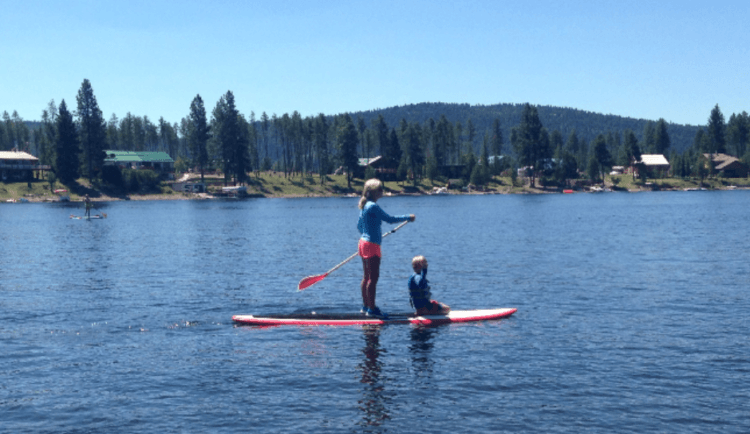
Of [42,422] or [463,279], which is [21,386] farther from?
[463,279]

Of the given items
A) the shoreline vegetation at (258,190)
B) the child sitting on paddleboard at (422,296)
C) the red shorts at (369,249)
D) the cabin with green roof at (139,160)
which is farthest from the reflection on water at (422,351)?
the cabin with green roof at (139,160)

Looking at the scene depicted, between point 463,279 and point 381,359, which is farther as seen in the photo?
point 463,279

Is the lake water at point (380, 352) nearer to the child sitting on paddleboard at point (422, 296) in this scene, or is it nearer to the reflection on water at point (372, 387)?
the reflection on water at point (372, 387)

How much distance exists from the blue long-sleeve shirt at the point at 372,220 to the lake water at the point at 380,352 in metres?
2.94

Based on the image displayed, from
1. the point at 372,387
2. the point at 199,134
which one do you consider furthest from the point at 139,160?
the point at 372,387

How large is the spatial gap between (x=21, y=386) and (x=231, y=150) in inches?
6505

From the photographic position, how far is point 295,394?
563 inches

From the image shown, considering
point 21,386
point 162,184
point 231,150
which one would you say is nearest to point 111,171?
point 162,184

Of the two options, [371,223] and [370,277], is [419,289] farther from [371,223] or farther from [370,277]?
[371,223]

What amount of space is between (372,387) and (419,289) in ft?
21.3

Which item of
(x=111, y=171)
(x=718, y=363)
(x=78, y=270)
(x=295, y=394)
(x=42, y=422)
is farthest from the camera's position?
(x=111, y=171)

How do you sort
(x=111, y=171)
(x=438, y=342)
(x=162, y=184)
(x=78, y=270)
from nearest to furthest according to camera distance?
(x=438, y=342) → (x=78, y=270) → (x=111, y=171) → (x=162, y=184)

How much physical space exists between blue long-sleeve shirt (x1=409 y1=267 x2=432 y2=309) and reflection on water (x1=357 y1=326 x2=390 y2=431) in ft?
6.81

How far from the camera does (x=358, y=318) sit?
827 inches
